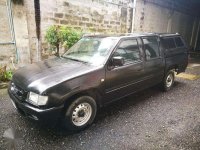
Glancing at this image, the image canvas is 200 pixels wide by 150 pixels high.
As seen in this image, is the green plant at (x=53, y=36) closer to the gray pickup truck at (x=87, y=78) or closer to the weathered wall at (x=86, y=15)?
the weathered wall at (x=86, y=15)

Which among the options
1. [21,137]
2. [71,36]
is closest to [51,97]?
[21,137]

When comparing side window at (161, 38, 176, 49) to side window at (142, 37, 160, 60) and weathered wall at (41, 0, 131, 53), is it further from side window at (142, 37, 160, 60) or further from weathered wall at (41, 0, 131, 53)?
weathered wall at (41, 0, 131, 53)

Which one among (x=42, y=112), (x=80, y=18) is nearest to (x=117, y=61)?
(x=42, y=112)

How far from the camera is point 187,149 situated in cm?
294


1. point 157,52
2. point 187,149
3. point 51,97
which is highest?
point 157,52

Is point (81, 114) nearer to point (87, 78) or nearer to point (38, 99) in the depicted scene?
point (87, 78)

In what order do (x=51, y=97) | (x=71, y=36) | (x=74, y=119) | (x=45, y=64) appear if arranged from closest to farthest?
(x=51, y=97) → (x=74, y=119) → (x=45, y=64) → (x=71, y=36)

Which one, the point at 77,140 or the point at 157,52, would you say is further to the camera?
the point at 157,52

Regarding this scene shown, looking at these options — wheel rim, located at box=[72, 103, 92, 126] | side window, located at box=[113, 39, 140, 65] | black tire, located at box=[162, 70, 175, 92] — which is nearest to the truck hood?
wheel rim, located at box=[72, 103, 92, 126]

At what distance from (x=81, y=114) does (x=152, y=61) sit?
235 cm

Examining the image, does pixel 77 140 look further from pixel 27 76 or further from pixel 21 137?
pixel 27 76

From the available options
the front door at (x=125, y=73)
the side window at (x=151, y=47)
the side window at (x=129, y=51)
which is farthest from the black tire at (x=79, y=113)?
the side window at (x=151, y=47)

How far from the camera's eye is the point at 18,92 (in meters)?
3.14

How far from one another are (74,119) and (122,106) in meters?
1.53
